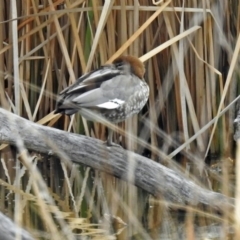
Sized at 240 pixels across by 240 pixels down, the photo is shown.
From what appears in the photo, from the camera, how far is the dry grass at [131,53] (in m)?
4.00

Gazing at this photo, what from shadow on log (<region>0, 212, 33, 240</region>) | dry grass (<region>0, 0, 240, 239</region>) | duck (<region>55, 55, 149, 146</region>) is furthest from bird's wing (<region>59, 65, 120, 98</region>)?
shadow on log (<region>0, 212, 33, 240</region>)

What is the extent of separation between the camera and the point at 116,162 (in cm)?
282

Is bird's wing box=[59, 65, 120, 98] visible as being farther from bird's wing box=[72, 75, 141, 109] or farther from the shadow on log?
the shadow on log

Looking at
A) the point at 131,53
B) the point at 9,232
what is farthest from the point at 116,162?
the point at 131,53

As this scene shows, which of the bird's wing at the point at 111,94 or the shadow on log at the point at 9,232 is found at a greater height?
the shadow on log at the point at 9,232

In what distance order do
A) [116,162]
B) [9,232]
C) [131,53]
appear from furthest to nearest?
[131,53] → [116,162] → [9,232]

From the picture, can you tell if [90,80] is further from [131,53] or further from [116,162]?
[131,53]

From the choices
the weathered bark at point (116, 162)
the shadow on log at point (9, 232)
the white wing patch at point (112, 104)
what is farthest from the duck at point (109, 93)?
the shadow on log at point (9, 232)

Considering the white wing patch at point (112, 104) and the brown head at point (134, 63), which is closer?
the white wing patch at point (112, 104)

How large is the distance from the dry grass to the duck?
0.31 m

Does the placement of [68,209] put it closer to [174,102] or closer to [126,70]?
[126,70]

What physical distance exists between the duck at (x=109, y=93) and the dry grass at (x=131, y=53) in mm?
309

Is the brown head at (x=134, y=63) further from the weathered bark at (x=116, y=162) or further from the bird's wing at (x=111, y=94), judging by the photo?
the weathered bark at (x=116, y=162)

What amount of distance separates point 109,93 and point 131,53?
893mm
